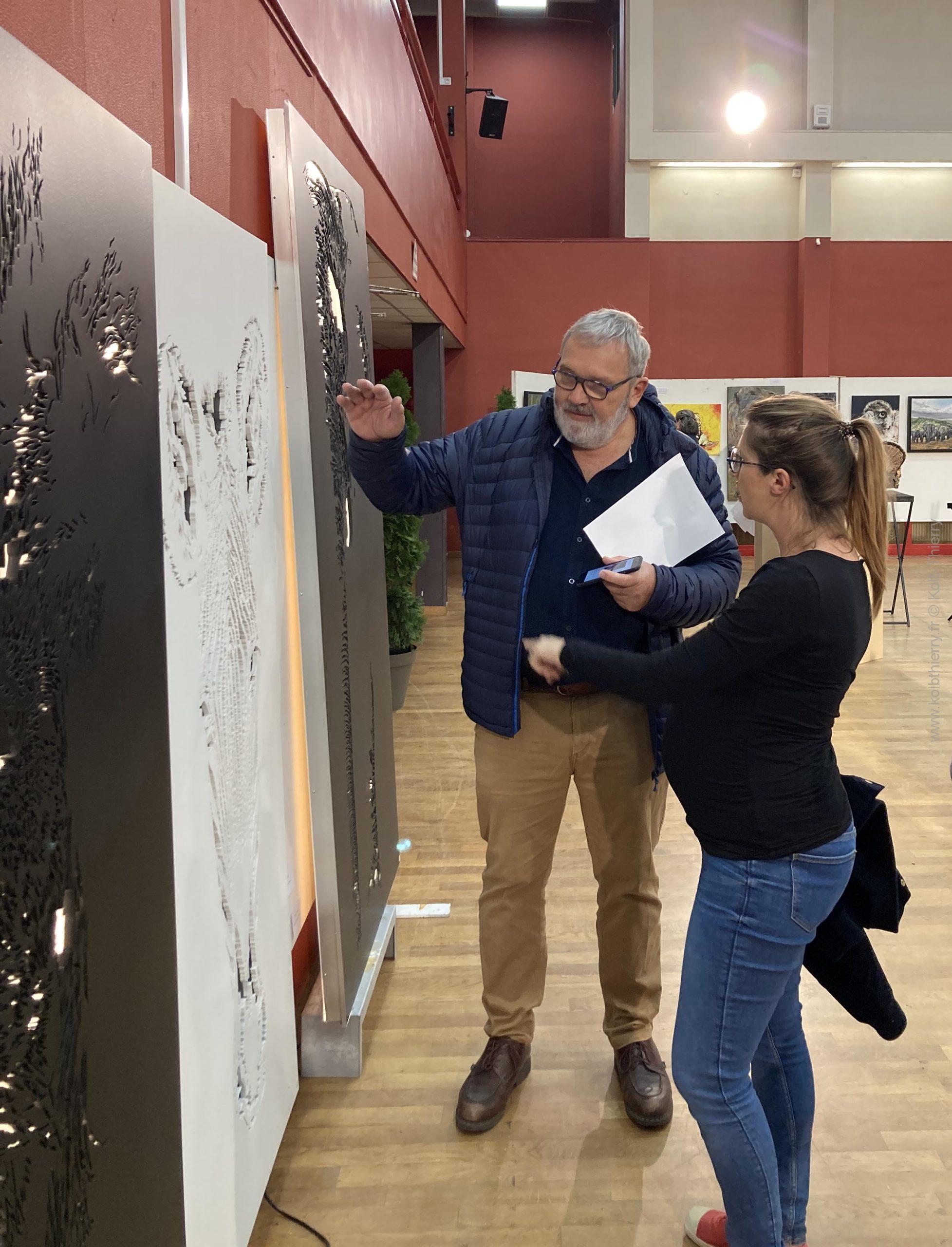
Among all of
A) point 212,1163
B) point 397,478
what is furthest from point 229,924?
point 397,478

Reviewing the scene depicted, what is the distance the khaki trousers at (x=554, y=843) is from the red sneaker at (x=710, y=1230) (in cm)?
55

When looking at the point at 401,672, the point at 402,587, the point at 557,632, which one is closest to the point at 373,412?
the point at 557,632

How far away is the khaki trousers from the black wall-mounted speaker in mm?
10095

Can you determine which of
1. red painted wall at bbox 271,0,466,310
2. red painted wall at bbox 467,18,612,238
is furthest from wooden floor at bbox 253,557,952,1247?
red painted wall at bbox 467,18,612,238

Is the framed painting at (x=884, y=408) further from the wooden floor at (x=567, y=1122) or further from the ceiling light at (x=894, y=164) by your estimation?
the wooden floor at (x=567, y=1122)

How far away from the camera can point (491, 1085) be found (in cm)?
250

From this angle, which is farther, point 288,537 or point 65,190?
point 288,537

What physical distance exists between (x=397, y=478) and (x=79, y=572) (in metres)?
1.33

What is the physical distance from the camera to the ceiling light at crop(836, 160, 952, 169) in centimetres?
1322

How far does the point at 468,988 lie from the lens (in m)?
3.12

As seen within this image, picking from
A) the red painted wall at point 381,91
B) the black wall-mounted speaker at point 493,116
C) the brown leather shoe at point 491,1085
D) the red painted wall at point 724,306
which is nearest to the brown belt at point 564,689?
the brown leather shoe at point 491,1085

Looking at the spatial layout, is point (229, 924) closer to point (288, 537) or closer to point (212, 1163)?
point (212, 1163)

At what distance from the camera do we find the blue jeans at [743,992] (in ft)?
5.43

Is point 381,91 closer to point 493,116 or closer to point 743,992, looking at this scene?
point 743,992
